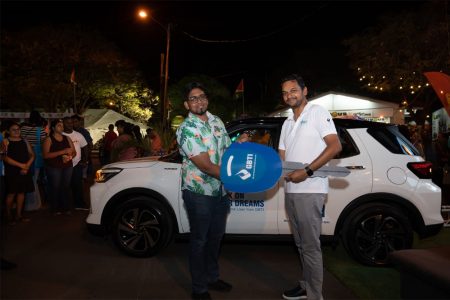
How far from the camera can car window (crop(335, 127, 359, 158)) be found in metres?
5.26

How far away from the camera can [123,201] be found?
574cm

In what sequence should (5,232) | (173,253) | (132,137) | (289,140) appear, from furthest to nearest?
(132,137)
(5,232)
(173,253)
(289,140)

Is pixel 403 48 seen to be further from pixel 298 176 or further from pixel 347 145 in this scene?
pixel 298 176

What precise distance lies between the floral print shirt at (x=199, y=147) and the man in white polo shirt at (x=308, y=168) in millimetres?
642

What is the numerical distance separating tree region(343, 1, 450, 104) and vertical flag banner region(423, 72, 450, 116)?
46.6 ft

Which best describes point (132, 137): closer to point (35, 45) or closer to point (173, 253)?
point (173, 253)

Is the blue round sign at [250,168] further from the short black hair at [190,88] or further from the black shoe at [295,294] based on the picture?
the black shoe at [295,294]

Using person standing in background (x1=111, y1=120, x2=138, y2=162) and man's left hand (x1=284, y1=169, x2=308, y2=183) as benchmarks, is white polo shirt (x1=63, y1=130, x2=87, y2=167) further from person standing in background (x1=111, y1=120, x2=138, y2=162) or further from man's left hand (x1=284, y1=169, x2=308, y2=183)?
man's left hand (x1=284, y1=169, x2=308, y2=183)

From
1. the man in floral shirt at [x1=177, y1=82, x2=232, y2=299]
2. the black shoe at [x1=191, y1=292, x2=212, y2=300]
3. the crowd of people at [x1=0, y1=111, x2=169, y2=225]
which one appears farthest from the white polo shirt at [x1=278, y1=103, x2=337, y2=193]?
the crowd of people at [x1=0, y1=111, x2=169, y2=225]

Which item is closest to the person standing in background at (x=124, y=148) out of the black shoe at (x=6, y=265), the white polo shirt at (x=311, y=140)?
the black shoe at (x=6, y=265)

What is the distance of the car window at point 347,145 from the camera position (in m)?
5.26

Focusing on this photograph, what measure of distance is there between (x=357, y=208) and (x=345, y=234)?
0.33 meters

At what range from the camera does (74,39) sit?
33125 mm

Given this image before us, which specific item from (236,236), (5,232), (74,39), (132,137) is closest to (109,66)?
(74,39)
